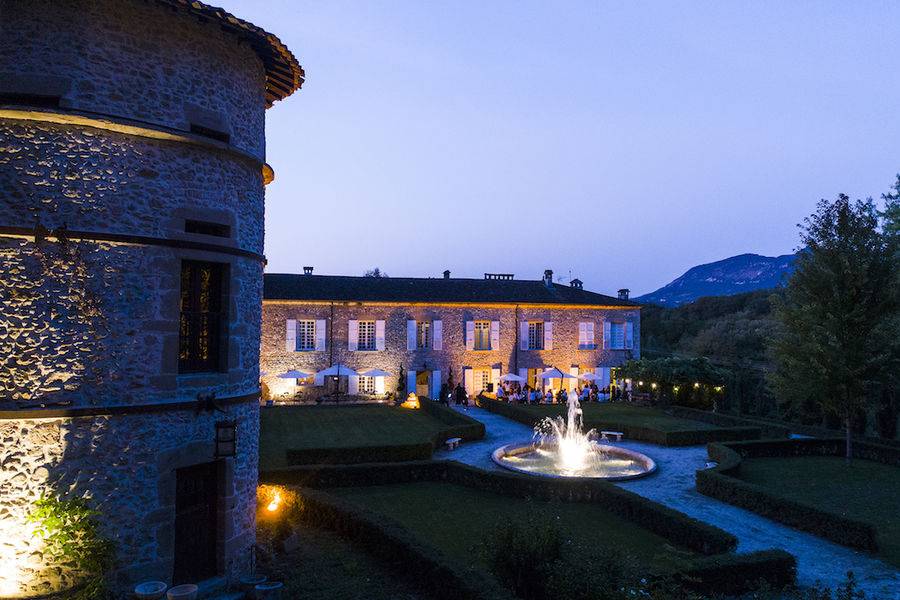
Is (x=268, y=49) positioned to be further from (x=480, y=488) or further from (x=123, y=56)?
(x=480, y=488)

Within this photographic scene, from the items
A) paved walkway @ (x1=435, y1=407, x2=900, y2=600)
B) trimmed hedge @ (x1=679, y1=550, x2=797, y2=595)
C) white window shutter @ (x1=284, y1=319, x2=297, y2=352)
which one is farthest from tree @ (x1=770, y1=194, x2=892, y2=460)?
white window shutter @ (x1=284, y1=319, x2=297, y2=352)

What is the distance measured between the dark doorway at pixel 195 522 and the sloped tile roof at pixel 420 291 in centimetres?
2096

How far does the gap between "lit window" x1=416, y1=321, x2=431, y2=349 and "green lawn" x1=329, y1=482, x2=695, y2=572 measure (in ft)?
51.9

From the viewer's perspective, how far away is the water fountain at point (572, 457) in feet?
52.2

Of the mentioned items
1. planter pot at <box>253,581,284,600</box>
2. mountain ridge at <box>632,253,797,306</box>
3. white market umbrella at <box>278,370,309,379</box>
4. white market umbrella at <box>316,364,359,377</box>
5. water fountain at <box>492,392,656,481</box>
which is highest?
mountain ridge at <box>632,253,797,306</box>

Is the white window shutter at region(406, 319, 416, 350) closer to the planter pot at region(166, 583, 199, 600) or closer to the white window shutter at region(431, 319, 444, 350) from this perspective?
the white window shutter at region(431, 319, 444, 350)

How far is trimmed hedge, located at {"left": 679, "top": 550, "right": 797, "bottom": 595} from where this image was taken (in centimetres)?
817

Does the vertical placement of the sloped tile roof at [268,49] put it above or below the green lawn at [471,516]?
above

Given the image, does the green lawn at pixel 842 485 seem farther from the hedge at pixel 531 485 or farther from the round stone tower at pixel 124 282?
the round stone tower at pixel 124 282

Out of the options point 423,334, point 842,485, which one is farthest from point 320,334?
point 842,485

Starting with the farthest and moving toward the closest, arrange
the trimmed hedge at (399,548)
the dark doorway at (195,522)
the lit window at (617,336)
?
the lit window at (617,336) → the dark doorway at (195,522) → the trimmed hedge at (399,548)

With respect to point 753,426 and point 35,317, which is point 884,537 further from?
point 35,317

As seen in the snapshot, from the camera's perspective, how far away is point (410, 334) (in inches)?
1184

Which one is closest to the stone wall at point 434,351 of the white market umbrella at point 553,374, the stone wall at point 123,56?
the white market umbrella at point 553,374
